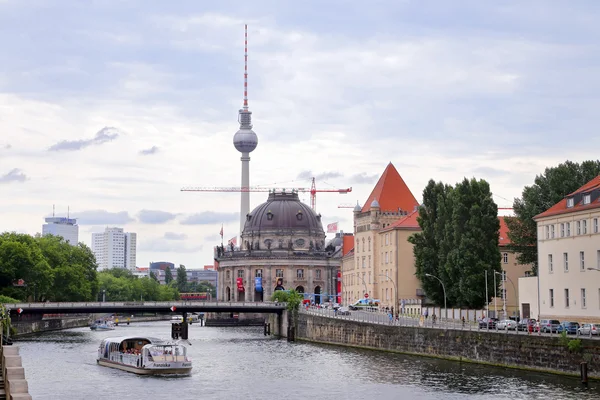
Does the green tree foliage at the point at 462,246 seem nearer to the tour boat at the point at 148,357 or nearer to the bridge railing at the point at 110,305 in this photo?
the tour boat at the point at 148,357

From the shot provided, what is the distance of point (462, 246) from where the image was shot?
107625mm

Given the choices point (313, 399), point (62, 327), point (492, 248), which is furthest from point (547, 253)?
point (62, 327)

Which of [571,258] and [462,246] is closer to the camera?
[571,258]

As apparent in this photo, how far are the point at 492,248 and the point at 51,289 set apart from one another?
9664 centimetres

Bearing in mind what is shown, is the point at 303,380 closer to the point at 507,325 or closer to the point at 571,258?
the point at 507,325

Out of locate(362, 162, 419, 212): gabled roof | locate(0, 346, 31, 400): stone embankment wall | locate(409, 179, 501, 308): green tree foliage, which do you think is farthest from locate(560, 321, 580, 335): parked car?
locate(362, 162, 419, 212): gabled roof

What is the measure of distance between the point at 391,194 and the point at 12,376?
149586 mm

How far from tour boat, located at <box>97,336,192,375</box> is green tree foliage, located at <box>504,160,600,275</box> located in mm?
44365

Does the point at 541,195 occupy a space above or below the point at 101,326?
above

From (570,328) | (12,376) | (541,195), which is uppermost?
(541,195)

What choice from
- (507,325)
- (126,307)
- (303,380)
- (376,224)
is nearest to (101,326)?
(126,307)

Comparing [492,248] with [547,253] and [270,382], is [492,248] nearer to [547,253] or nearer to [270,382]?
[547,253]

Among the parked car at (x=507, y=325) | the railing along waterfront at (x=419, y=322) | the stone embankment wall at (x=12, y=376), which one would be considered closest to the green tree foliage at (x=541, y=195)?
the railing along waterfront at (x=419, y=322)

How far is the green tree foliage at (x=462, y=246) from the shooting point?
106 metres
